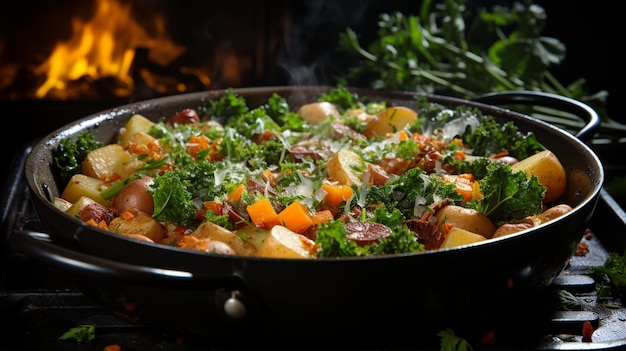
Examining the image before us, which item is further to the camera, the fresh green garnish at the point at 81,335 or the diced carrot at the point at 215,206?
the diced carrot at the point at 215,206

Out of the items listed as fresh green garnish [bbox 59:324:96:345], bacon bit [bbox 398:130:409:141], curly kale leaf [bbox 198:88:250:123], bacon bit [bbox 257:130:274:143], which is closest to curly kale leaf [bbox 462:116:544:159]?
bacon bit [bbox 398:130:409:141]

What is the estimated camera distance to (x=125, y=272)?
2180 millimetres

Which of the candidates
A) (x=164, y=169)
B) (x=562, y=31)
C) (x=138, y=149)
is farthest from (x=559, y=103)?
(x=562, y=31)

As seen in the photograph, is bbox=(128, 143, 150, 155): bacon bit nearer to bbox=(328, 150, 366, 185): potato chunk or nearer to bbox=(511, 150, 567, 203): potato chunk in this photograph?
bbox=(328, 150, 366, 185): potato chunk

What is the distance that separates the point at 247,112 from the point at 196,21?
2495 millimetres

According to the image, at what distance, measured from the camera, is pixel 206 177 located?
10.3 ft

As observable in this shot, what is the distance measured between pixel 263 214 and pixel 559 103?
187 cm

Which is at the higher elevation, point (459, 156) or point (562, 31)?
point (459, 156)

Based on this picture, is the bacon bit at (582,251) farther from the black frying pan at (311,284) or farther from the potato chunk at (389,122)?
the potato chunk at (389,122)

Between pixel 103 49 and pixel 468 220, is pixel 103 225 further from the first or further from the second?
pixel 103 49

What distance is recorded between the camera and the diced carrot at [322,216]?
113 inches

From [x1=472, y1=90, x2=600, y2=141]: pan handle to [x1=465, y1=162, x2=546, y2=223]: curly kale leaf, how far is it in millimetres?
794

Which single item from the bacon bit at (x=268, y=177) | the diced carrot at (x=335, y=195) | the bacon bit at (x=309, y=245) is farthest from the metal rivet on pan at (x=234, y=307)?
the bacon bit at (x=268, y=177)

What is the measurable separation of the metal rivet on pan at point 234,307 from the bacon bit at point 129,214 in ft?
2.95
